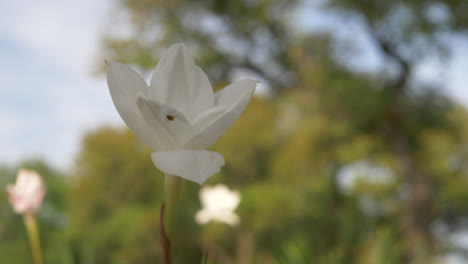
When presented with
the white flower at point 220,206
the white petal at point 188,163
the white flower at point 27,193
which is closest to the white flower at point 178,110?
the white petal at point 188,163

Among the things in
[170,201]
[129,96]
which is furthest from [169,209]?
[129,96]

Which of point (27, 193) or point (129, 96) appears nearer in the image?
point (129, 96)

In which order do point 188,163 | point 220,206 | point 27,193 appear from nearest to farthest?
1. point 188,163
2. point 27,193
3. point 220,206

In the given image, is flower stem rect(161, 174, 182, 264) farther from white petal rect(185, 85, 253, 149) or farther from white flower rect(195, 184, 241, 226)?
white flower rect(195, 184, 241, 226)

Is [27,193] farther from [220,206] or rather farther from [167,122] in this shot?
[220,206]

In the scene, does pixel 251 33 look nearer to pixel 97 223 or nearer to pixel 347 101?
pixel 347 101

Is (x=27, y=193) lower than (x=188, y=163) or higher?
higher

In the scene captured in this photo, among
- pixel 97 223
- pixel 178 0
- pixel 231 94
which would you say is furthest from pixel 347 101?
pixel 231 94

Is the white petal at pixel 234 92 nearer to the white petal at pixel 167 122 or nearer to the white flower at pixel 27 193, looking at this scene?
the white petal at pixel 167 122
